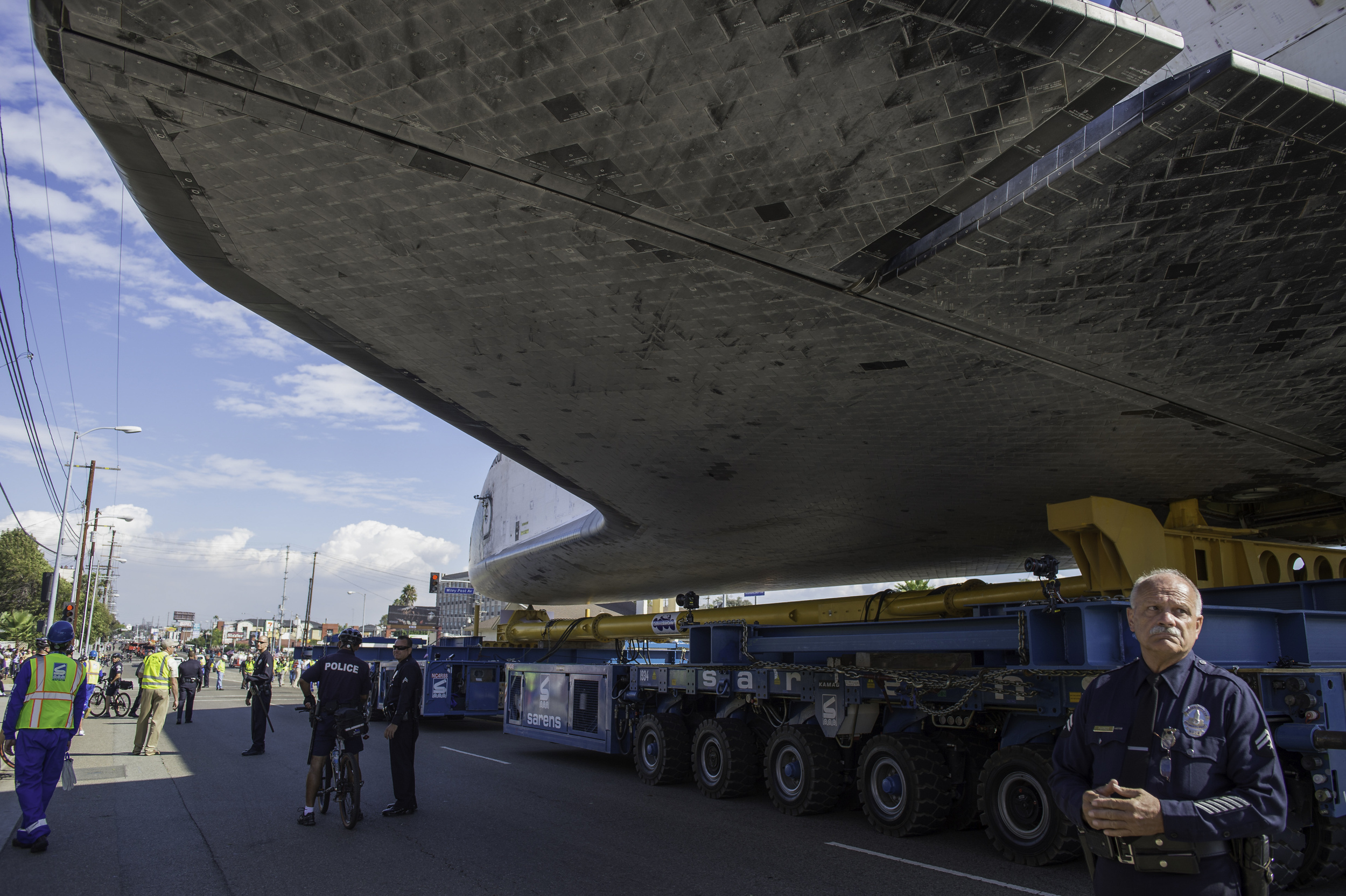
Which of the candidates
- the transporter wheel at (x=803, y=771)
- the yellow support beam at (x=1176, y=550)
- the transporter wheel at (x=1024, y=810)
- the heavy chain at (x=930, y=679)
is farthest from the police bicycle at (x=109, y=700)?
the yellow support beam at (x=1176, y=550)

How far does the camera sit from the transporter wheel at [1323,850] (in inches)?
217

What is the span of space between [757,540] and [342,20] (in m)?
12.0

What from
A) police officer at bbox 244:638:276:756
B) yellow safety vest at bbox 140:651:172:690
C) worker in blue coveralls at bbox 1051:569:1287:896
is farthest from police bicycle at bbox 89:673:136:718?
A: worker in blue coveralls at bbox 1051:569:1287:896

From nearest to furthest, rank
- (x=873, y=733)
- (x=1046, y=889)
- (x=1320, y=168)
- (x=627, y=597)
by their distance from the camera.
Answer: (x=1320, y=168) < (x=1046, y=889) < (x=873, y=733) < (x=627, y=597)

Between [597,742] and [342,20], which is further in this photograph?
[597,742]

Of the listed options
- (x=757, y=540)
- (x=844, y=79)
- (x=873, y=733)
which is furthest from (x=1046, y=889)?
(x=757, y=540)

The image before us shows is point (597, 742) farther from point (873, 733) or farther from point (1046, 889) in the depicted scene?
point (1046, 889)

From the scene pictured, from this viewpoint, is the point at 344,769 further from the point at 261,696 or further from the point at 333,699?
the point at 261,696

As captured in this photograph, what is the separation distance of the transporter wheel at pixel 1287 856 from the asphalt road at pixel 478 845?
1.10 m

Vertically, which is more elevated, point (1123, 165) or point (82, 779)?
point (1123, 165)

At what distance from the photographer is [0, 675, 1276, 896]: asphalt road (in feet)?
18.8

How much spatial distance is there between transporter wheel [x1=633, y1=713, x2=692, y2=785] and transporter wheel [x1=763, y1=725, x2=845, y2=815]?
1713mm

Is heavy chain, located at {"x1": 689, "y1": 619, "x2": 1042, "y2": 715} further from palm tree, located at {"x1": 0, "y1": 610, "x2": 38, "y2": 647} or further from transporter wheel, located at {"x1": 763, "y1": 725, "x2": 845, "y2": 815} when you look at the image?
palm tree, located at {"x1": 0, "y1": 610, "x2": 38, "y2": 647}

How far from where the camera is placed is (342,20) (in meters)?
4.27
